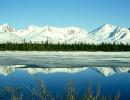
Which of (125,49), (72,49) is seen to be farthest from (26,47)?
(125,49)

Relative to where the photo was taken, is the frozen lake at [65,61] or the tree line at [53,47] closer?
the frozen lake at [65,61]

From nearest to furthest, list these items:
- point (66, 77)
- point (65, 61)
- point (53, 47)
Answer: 1. point (66, 77)
2. point (65, 61)
3. point (53, 47)

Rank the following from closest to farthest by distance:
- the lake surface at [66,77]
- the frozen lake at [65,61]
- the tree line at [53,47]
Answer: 1. the lake surface at [66,77]
2. the frozen lake at [65,61]
3. the tree line at [53,47]

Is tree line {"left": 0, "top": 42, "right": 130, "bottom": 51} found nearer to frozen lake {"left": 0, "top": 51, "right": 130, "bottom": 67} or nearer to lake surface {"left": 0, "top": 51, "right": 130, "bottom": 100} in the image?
frozen lake {"left": 0, "top": 51, "right": 130, "bottom": 67}

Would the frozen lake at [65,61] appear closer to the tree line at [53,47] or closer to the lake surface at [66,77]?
the lake surface at [66,77]

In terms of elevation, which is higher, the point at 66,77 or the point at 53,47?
the point at 66,77

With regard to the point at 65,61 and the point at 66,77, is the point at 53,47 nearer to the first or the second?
the point at 65,61

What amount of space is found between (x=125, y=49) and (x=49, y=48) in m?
19.9

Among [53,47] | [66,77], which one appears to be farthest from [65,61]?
[53,47]

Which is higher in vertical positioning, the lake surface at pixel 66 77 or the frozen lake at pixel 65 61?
the lake surface at pixel 66 77

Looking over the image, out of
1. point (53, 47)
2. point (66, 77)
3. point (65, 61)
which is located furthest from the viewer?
point (53, 47)

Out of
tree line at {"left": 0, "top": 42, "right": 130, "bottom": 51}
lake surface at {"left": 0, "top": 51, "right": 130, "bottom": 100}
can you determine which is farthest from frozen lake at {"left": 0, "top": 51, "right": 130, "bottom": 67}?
tree line at {"left": 0, "top": 42, "right": 130, "bottom": 51}

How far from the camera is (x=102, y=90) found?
13.6 meters

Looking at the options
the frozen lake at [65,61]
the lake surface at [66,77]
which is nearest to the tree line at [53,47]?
the frozen lake at [65,61]
